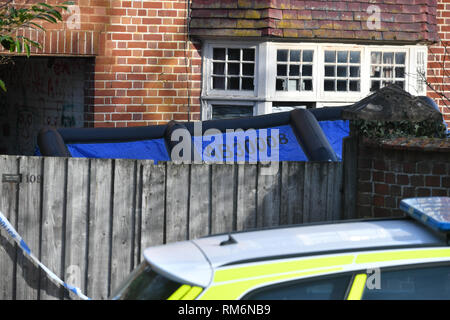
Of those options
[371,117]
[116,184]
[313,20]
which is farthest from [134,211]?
[313,20]

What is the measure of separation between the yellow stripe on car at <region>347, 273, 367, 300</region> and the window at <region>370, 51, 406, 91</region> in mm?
8073

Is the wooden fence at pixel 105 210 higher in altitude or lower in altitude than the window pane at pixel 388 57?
lower

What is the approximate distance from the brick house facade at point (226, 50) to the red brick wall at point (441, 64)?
275 millimetres

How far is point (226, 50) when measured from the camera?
10430mm

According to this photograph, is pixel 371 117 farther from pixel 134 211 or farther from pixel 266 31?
pixel 266 31

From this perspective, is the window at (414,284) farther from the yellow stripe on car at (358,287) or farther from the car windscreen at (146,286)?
the car windscreen at (146,286)

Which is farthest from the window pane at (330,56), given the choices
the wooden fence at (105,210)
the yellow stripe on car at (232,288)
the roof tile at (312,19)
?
the yellow stripe on car at (232,288)

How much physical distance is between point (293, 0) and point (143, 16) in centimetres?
209

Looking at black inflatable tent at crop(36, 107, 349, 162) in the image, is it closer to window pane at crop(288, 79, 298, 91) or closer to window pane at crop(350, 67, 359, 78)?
window pane at crop(288, 79, 298, 91)

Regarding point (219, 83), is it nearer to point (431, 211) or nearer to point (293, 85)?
point (293, 85)

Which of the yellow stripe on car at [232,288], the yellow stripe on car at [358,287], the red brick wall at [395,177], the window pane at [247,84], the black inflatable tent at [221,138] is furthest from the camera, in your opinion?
the window pane at [247,84]

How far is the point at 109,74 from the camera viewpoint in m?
10.2

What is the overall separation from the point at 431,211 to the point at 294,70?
725 centimetres

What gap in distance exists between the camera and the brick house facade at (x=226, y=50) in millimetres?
10141
